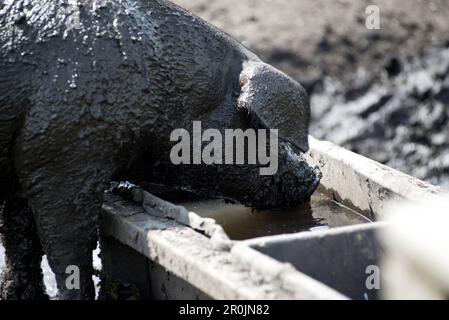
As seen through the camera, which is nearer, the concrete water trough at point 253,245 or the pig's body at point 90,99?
the concrete water trough at point 253,245

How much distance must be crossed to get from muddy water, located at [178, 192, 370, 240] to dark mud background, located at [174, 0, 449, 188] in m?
4.52

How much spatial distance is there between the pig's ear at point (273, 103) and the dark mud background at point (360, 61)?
525 cm

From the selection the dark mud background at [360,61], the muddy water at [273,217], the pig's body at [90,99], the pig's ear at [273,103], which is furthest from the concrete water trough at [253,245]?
the dark mud background at [360,61]

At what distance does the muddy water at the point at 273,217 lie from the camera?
5.73 m

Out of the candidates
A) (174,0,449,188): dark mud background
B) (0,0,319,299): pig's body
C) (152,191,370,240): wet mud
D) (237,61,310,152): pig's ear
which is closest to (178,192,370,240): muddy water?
(152,191,370,240): wet mud

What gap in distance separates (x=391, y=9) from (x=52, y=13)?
7765 millimetres

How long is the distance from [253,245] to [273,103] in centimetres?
105

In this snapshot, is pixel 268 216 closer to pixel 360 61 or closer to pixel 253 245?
pixel 253 245

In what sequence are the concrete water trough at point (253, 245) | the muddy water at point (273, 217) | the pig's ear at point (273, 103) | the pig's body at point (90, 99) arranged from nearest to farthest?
1. the concrete water trough at point (253, 245)
2. the pig's body at point (90, 99)
3. the pig's ear at point (273, 103)
4. the muddy water at point (273, 217)

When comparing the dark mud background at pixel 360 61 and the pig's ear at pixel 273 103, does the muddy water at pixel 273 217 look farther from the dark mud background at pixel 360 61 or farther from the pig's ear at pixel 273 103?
the dark mud background at pixel 360 61

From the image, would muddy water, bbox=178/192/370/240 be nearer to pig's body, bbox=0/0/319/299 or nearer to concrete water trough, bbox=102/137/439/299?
concrete water trough, bbox=102/137/439/299

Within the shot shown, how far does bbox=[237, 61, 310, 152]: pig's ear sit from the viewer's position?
5195mm

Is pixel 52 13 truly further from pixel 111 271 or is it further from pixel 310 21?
pixel 310 21

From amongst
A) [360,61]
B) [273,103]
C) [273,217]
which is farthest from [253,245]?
[360,61]
